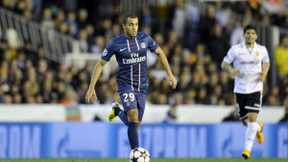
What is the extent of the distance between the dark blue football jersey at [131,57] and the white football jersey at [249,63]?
2.39m

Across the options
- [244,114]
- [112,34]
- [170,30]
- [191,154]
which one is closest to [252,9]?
[170,30]

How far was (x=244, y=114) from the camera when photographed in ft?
42.8

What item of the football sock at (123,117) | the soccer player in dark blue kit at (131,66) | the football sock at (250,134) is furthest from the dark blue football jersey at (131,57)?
the football sock at (250,134)

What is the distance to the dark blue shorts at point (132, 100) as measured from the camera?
34.8 feet

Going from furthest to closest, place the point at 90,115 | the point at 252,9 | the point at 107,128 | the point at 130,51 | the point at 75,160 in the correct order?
the point at 252,9 < the point at 90,115 < the point at 107,128 < the point at 75,160 < the point at 130,51

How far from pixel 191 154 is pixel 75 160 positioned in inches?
181

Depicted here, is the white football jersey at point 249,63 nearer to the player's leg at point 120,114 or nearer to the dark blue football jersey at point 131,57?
the dark blue football jersey at point 131,57

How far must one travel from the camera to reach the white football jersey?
12.6m

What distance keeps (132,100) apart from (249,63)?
9.80 feet

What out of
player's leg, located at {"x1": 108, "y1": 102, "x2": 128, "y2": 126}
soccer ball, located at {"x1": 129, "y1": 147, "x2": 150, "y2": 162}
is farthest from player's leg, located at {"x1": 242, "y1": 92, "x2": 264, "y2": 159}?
soccer ball, located at {"x1": 129, "y1": 147, "x2": 150, "y2": 162}

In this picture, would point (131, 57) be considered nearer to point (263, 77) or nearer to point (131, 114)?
point (131, 114)

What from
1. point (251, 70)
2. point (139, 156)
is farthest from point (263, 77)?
point (139, 156)

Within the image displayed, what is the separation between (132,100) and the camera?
10.6 meters

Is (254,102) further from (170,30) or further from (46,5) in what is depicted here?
(46,5)
